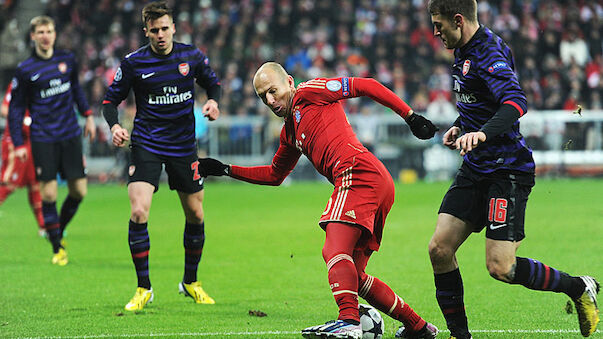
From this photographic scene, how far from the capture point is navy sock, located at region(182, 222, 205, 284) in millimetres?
7953

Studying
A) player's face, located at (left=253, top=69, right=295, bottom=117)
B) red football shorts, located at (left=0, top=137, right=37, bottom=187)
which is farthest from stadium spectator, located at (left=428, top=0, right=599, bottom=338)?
red football shorts, located at (left=0, top=137, right=37, bottom=187)

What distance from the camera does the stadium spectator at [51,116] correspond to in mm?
10430

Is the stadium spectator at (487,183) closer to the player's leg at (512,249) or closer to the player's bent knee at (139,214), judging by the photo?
the player's leg at (512,249)

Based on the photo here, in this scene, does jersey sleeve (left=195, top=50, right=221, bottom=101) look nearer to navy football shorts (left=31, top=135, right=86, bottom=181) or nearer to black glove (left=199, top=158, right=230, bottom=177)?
black glove (left=199, top=158, right=230, bottom=177)

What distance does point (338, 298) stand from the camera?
5352 millimetres

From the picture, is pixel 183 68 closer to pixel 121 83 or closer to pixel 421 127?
pixel 121 83

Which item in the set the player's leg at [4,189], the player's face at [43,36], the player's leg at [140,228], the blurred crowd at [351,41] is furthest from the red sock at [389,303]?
the blurred crowd at [351,41]

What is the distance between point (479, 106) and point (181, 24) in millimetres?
23125

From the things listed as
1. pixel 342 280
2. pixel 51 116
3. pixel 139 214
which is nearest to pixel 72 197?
pixel 51 116

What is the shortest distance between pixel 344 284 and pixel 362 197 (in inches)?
22.7

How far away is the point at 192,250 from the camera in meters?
7.99

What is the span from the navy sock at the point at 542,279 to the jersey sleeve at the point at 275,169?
1.70 meters

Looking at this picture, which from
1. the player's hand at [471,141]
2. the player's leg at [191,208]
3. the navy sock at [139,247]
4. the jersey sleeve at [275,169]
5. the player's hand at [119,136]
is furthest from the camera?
the player's leg at [191,208]

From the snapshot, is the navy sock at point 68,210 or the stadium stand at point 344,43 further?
the stadium stand at point 344,43
